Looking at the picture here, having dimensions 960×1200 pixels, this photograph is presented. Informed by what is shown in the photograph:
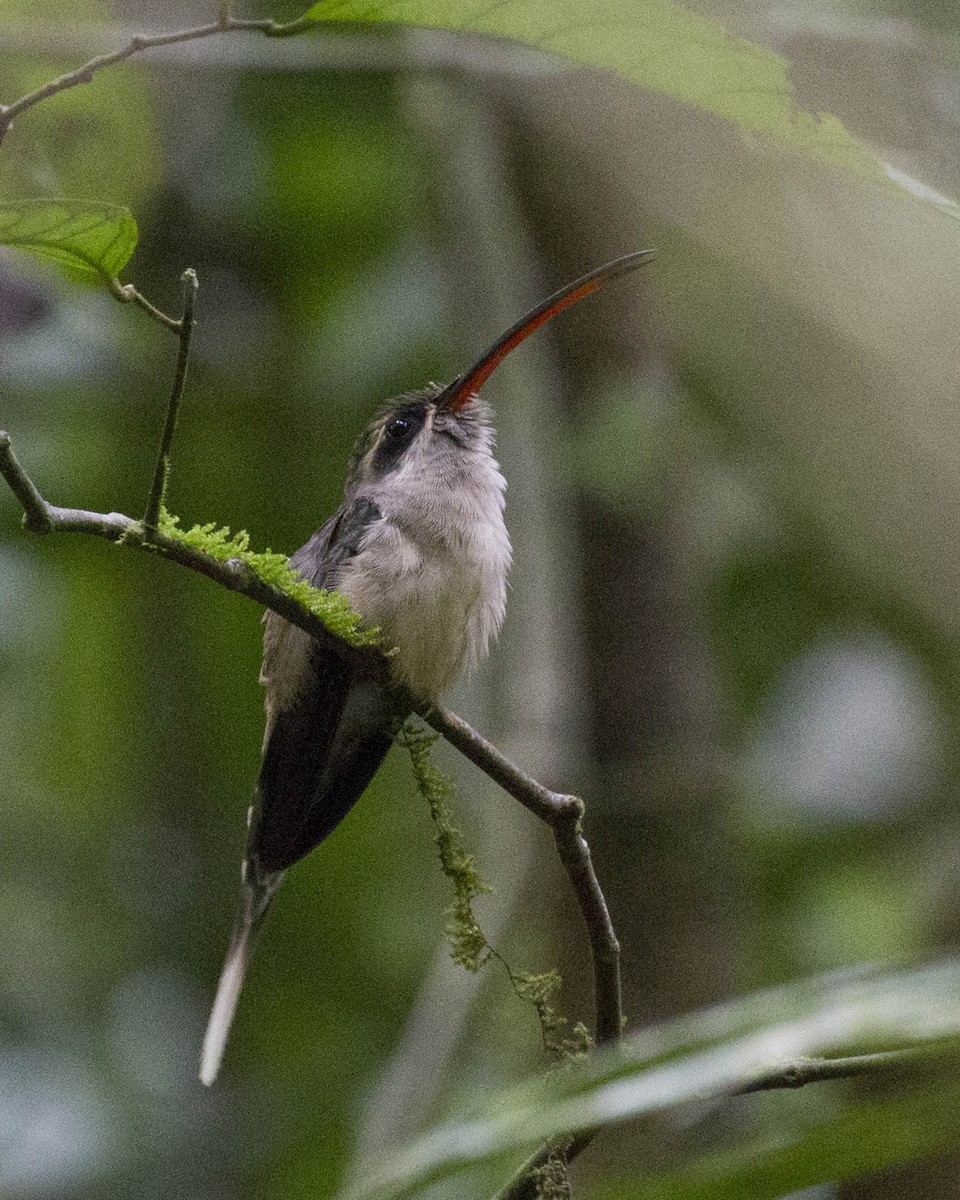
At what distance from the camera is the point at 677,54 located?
162 cm

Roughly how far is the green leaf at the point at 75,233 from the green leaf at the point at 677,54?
1.07 ft

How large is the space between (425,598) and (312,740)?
38 cm

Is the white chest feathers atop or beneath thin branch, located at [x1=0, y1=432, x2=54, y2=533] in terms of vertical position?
beneath

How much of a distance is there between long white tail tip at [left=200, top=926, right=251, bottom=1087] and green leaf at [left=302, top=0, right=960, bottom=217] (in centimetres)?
210

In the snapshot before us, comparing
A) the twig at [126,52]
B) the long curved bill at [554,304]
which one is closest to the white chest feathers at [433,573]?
the long curved bill at [554,304]

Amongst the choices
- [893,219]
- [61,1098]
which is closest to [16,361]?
[61,1098]

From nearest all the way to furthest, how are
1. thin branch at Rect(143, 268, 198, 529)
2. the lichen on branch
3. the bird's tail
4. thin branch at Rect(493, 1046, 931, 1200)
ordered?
thin branch at Rect(493, 1046, 931, 1200) < thin branch at Rect(143, 268, 198, 529) < the lichen on branch < the bird's tail

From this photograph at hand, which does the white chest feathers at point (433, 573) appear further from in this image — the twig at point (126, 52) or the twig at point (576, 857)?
the twig at point (126, 52)

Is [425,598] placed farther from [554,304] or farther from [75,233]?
[75,233]

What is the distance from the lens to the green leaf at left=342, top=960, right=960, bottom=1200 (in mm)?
790

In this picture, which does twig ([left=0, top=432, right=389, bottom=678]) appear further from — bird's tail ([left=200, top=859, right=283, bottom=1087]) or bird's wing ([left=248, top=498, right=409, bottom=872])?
bird's tail ([left=200, top=859, right=283, bottom=1087])

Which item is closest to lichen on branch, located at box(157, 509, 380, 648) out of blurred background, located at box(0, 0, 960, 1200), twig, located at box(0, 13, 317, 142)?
twig, located at box(0, 13, 317, 142)

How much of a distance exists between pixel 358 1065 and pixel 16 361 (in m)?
2.48

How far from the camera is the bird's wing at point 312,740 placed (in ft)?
9.86
